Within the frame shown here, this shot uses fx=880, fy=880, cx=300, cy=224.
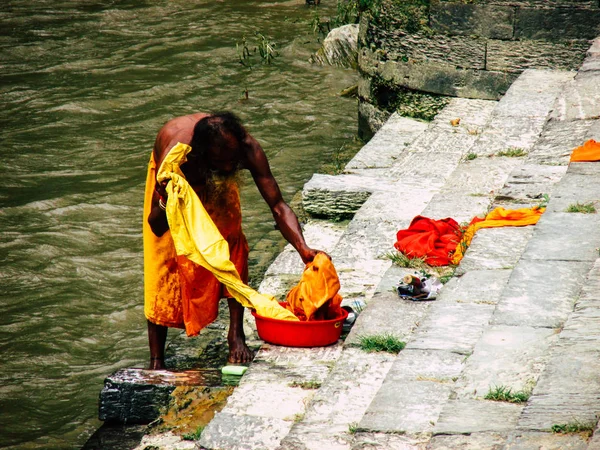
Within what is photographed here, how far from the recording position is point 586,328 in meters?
3.65

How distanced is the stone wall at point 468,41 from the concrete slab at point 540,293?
15.0 ft

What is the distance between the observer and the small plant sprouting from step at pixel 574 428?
3.00 m

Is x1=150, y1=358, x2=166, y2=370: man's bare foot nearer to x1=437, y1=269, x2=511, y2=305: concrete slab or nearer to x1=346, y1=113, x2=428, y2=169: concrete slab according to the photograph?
x1=437, y1=269, x2=511, y2=305: concrete slab

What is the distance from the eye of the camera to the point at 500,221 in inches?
214

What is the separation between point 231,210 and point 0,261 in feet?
10.7

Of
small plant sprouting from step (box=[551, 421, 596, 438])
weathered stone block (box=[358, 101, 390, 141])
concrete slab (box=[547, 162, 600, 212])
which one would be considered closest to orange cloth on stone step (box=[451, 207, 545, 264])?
concrete slab (box=[547, 162, 600, 212])

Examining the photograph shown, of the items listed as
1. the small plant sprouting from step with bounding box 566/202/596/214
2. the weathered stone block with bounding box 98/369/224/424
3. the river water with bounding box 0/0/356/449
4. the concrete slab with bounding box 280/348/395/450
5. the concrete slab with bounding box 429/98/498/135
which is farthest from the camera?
the concrete slab with bounding box 429/98/498/135

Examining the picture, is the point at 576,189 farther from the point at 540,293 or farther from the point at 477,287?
the point at 540,293

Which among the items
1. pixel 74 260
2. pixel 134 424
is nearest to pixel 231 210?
pixel 134 424

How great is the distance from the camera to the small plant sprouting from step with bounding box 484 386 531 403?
3484 mm

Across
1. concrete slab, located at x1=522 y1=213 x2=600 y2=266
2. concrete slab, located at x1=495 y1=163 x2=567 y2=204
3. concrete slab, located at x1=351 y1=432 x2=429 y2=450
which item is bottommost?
concrete slab, located at x1=351 y1=432 x2=429 y2=450

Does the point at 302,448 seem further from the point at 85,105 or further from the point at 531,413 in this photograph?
the point at 85,105

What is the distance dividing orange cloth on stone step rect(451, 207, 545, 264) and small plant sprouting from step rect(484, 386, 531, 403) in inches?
75.6

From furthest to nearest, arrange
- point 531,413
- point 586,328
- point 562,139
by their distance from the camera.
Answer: point 562,139, point 586,328, point 531,413
